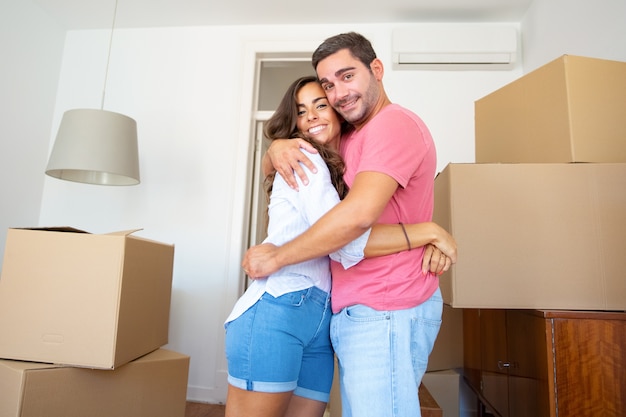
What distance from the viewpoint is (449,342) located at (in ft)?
6.82

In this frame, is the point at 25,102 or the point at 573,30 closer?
the point at 573,30

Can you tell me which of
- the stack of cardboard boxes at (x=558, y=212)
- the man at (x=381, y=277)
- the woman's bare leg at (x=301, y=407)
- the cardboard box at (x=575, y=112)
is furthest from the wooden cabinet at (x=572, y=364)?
the woman's bare leg at (x=301, y=407)

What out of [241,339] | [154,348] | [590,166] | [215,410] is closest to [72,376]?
[154,348]

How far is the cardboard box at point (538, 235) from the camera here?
46.0 inches

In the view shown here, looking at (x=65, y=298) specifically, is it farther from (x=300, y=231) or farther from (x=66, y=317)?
(x=300, y=231)

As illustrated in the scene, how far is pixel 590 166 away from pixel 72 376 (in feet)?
5.87

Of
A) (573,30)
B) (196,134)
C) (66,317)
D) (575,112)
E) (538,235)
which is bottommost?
(66,317)

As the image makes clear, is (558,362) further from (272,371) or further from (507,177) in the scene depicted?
(272,371)

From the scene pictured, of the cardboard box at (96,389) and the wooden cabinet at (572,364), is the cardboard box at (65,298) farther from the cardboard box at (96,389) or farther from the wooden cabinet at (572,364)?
the wooden cabinet at (572,364)

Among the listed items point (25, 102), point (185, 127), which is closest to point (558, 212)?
point (185, 127)

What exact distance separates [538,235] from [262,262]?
2.97ft

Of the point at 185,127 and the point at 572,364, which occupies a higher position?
the point at 185,127

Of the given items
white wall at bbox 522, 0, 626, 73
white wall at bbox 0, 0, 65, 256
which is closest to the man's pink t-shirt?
white wall at bbox 522, 0, 626, 73

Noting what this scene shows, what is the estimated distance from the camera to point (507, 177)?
125cm
